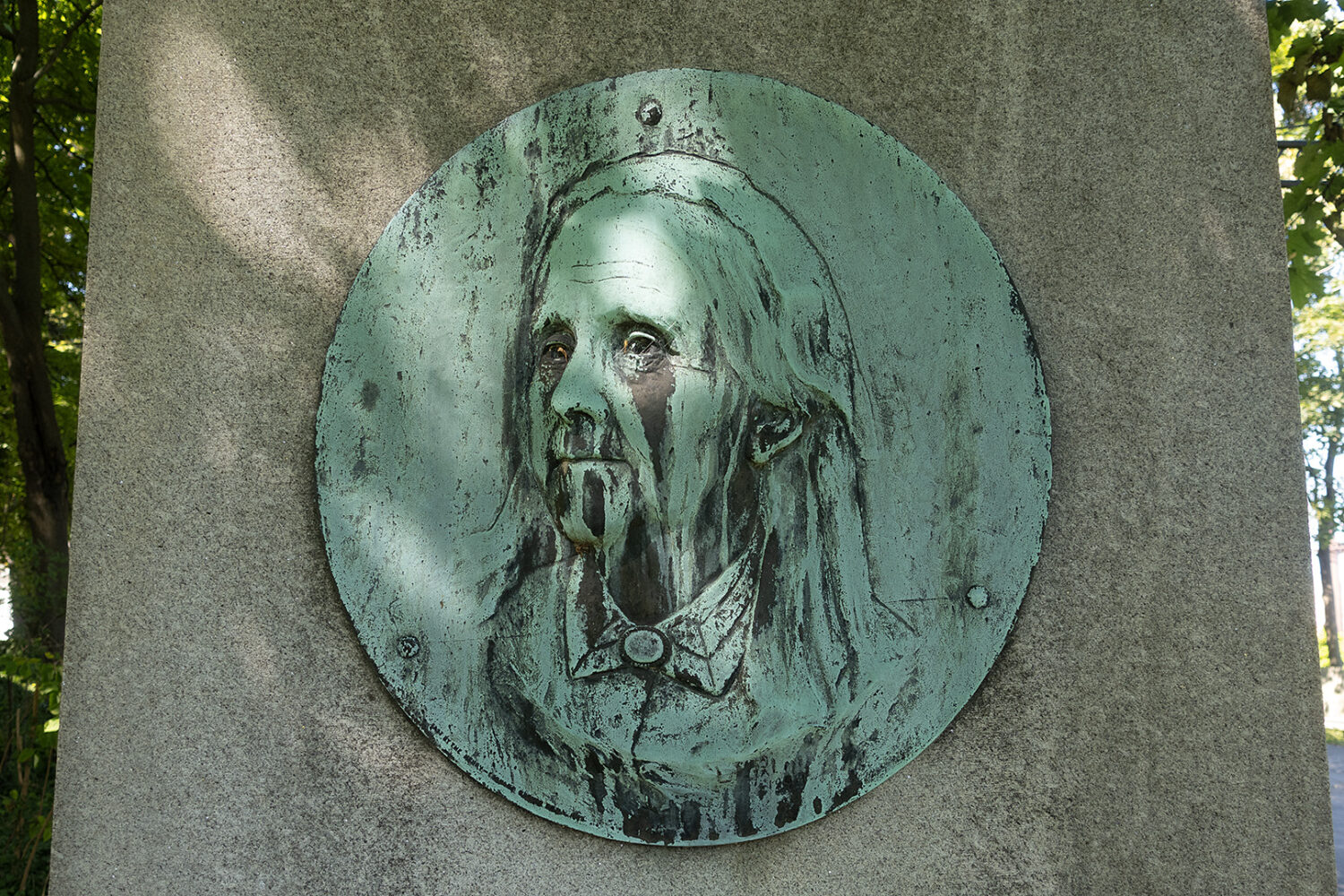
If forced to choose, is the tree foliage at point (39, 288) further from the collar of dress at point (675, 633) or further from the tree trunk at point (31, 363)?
the collar of dress at point (675, 633)

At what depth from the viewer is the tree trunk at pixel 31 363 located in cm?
623

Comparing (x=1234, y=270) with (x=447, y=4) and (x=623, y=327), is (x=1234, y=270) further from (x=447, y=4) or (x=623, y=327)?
(x=447, y=4)

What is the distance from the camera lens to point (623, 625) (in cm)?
200

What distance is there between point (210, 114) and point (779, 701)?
5.95 ft

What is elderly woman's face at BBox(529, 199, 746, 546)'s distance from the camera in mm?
1974

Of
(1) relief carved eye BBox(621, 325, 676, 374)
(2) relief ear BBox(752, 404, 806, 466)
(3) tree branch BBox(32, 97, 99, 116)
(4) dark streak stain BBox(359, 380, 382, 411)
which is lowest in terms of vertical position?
(2) relief ear BBox(752, 404, 806, 466)

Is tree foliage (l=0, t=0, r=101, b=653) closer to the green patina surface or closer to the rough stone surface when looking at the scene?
the rough stone surface

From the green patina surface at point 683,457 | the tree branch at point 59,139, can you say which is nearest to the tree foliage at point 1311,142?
the green patina surface at point 683,457

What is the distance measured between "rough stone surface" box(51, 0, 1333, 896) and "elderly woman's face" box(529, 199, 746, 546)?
0.50 meters

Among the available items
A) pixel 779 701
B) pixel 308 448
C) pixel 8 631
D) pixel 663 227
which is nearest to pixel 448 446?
pixel 308 448

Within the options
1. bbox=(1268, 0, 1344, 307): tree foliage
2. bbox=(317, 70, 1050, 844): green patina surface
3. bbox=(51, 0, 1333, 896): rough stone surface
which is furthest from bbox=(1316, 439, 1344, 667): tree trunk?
bbox=(317, 70, 1050, 844): green patina surface

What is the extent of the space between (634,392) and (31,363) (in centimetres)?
674

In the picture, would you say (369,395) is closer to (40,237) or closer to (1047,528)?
(1047,528)

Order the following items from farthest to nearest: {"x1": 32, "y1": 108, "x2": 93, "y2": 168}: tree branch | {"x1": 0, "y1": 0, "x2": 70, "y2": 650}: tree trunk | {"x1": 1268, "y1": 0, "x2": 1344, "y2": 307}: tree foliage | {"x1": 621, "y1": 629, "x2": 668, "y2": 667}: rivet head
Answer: {"x1": 32, "y1": 108, "x2": 93, "y2": 168}: tree branch, {"x1": 0, "y1": 0, "x2": 70, "y2": 650}: tree trunk, {"x1": 1268, "y1": 0, "x2": 1344, "y2": 307}: tree foliage, {"x1": 621, "y1": 629, "x2": 668, "y2": 667}: rivet head
